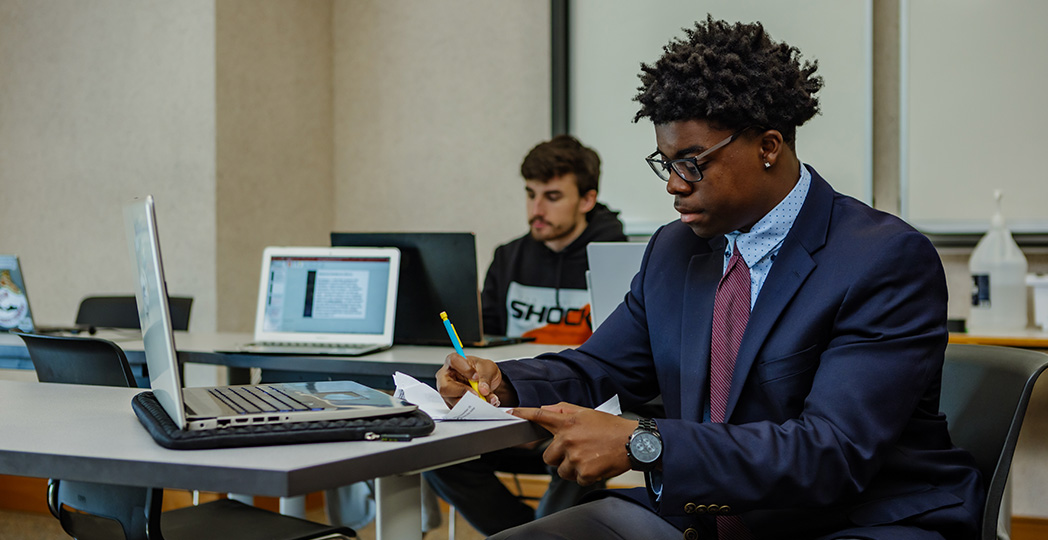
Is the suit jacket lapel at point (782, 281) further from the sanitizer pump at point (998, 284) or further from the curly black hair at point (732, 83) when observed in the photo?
the sanitizer pump at point (998, 284)

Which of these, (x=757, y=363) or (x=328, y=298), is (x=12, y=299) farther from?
(x=757, y=363)

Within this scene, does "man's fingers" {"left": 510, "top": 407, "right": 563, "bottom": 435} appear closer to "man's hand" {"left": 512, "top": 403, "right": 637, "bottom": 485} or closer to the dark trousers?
"man's hand" {"left": 512, "top": 403, "right": 637, "bottom": 485}

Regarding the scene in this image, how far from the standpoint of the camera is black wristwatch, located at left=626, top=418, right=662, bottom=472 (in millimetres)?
1105

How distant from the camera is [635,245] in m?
2.11

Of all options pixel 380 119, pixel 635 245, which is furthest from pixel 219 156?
pixel 635 245

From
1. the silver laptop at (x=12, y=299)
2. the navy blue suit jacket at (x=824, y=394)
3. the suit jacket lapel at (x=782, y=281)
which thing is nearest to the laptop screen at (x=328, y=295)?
the silver laptop at (x=12, y=299)

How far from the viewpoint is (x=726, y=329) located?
138cm

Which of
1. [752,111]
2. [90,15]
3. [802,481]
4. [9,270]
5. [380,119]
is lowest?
[802,481]

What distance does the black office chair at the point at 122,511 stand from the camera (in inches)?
51.5

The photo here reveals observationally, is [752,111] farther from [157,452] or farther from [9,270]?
[9,270]

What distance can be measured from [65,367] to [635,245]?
1254mm

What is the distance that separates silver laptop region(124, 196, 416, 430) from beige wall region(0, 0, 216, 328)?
2.44 meters

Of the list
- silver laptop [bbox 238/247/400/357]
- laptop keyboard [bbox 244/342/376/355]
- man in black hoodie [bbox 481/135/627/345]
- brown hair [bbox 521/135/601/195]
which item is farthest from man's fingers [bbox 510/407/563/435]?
brown hair [bbox 521/135/601/195]

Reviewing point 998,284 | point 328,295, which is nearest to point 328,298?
point 328,295
